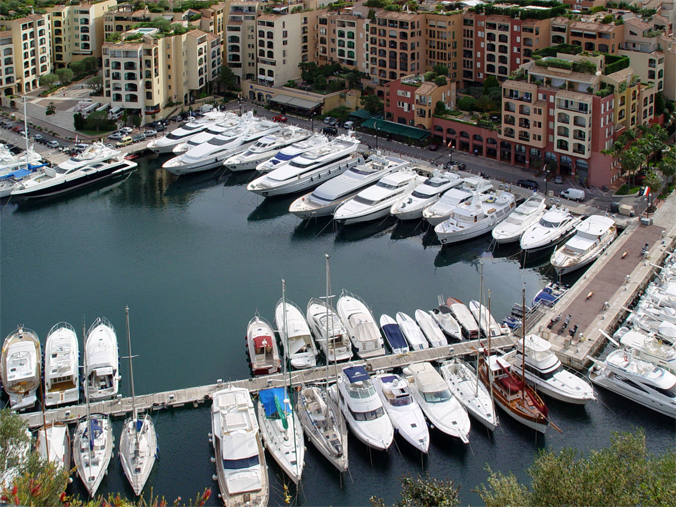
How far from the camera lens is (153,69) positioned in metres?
116

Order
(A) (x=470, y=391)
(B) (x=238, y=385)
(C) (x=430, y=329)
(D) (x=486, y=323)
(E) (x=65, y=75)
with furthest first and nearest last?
(E) (x=65, y=75) → (C) (x=430, y=329) → (D) (x=486, y=323) → (B) (x=238, y=385) → (A) (x=470, y=391)


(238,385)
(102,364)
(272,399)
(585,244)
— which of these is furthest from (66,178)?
(585,244)

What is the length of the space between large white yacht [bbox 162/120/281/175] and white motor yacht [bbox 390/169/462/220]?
26.5 meters

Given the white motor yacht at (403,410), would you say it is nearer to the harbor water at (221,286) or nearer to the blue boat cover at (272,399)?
the harbor water at (221,286)

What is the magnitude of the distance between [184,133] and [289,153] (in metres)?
17.0

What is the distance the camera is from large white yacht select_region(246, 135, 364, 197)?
93.8 meters

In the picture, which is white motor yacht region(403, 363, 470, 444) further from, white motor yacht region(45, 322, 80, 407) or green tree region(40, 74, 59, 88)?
green tree region(40, 74, 59, 88)

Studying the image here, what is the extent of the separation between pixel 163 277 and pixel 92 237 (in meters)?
13.8

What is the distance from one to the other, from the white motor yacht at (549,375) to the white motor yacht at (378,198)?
3013 cm

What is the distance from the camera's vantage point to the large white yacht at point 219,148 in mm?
101438

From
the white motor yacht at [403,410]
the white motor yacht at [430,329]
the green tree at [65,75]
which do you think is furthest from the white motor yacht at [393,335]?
the green tree at [65,75]

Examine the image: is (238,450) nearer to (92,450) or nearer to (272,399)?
(272,399)

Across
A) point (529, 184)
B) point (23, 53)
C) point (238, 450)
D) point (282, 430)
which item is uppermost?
point (23, 53)

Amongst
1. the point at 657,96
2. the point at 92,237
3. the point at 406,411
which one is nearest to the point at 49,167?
the point at 92,237
